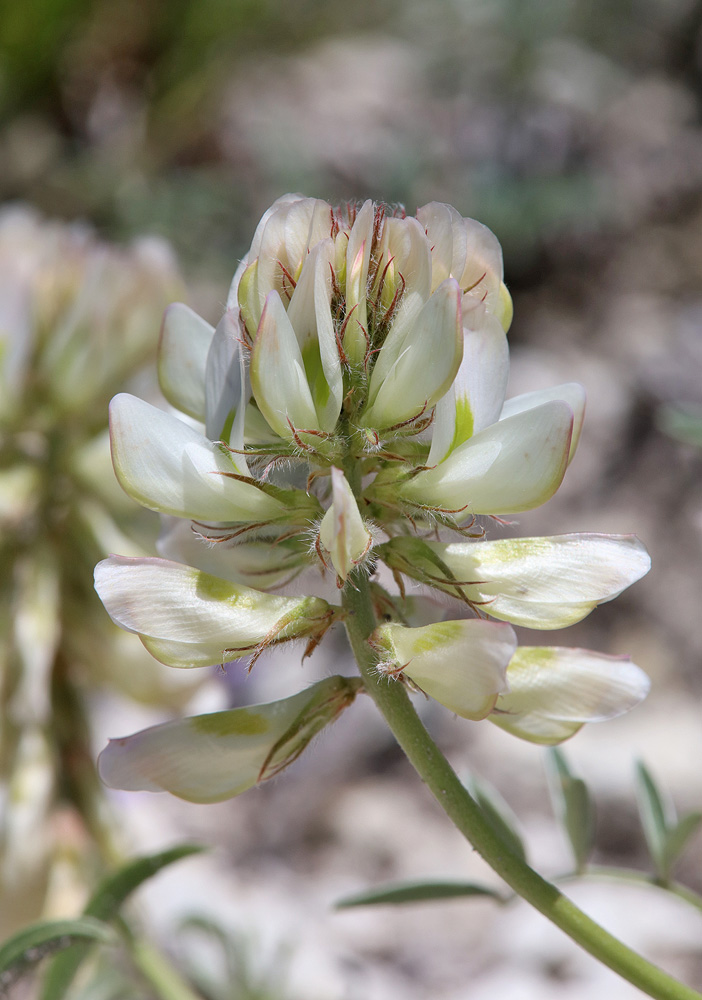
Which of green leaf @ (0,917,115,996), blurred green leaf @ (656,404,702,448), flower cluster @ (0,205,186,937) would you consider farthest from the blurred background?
blurred green leaf @ (656,404,702,448)

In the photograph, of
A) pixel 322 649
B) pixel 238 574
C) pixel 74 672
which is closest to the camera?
pixel 238 574

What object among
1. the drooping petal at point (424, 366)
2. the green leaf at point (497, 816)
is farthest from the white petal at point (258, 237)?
the green leaf at point (497, 816)

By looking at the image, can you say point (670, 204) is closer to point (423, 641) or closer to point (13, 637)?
point (13, 637)

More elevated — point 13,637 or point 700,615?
point 13,637

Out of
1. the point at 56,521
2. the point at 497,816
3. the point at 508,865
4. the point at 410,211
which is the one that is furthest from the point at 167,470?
the point at 410,211

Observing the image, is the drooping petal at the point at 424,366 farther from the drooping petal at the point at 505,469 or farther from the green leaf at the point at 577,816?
the green leaf at the point at 577,816

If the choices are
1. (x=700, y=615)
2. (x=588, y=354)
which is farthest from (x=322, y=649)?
(x=588, y=354)

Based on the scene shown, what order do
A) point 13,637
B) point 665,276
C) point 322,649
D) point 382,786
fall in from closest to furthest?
1. point 13,637
2. point 382,786
3. point 322,649
4. point 665,276

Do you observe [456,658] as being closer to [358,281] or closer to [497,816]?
[358,281]

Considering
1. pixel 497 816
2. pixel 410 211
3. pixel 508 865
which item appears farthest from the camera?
pixel 410 211
